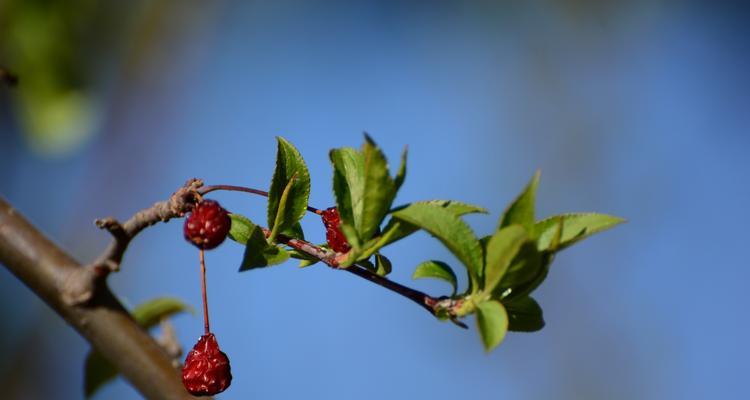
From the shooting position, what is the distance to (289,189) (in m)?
0.76

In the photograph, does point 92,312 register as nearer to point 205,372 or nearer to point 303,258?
point 205,372

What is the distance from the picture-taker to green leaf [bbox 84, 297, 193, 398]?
1.16 metres

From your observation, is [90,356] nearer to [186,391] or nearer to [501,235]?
[186,391]

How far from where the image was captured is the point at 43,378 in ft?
11.3

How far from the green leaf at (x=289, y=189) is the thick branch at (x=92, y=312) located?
10.6 inches

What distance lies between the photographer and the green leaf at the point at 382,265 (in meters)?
0.78

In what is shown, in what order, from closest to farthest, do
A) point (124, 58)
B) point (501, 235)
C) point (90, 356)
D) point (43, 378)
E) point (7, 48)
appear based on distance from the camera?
point (501, 235), point (90, 356), point (7, 48), point (43, 378), point (124, 58)

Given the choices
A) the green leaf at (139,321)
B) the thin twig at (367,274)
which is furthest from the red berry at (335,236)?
the green leaf at (139,321)

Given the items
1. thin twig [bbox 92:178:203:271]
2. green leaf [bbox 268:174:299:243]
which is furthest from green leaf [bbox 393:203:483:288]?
thin twig [bbox 92:178:203:271]

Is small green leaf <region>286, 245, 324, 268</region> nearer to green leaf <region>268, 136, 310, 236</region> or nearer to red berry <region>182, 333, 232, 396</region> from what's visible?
green leaf <region>268, 136, 310, 236</region>

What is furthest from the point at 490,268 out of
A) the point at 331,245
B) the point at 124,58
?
the point at 124,58

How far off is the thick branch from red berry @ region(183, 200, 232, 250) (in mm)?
243

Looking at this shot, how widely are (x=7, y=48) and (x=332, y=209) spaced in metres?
1.11

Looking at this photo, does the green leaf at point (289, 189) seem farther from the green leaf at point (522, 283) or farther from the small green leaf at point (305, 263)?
the green leaf at point (522, 283)
